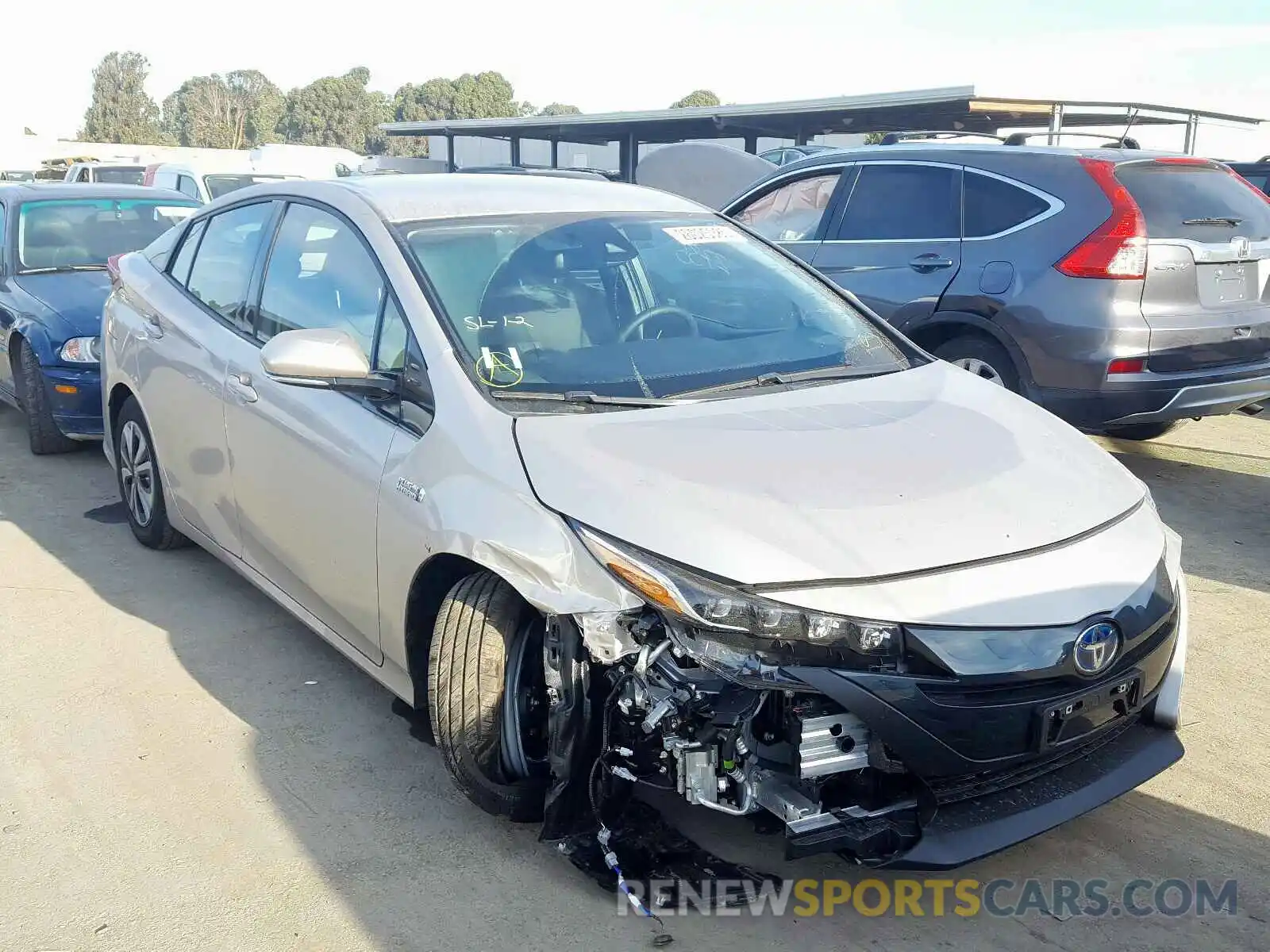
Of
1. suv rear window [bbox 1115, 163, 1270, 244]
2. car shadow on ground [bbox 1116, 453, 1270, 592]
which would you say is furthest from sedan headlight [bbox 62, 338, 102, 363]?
car shadow on ground [bbox 1116, 453, 1270, 592]

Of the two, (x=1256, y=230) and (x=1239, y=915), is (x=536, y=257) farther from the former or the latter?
(x=1256, y=230)

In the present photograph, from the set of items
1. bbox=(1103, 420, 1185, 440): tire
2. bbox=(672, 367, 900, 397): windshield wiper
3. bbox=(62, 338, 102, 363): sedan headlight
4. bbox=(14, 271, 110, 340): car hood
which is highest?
bbox=(672, 367, 900, 397): windshield wiper

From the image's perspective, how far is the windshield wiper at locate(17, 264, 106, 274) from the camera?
24.7 feet

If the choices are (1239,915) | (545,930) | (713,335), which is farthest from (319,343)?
(1239,915)

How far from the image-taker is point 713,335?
12.0 ft

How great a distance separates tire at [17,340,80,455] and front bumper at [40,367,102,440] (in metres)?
0.06

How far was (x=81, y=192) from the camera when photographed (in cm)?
825

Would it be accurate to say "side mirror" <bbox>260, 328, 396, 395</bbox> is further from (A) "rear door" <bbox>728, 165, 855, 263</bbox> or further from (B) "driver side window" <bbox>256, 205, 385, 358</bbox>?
(A) "rear door" <bbox>728, 165, 855, 263</bbox>

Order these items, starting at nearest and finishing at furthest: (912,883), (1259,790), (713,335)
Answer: (912,883), (1259,790), (713,335)

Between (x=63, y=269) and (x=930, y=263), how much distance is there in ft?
18.2

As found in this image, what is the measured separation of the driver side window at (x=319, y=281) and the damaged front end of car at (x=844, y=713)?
1359 mm

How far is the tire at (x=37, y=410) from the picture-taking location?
22.5 ft

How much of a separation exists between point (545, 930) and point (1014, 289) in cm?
447

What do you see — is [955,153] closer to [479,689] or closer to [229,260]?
[229,260]
